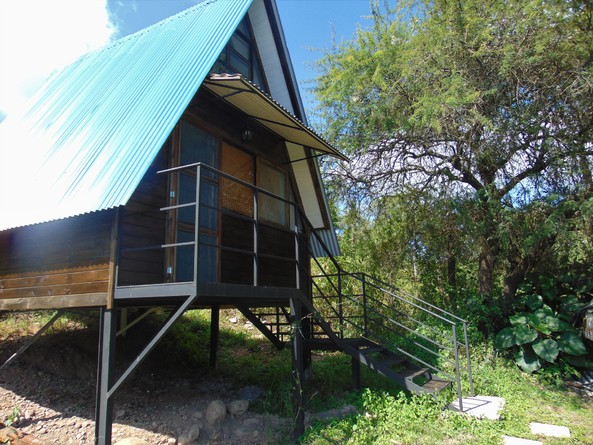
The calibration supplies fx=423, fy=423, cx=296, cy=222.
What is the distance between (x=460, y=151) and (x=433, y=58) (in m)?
2.03

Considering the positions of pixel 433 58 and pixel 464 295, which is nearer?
pixel 433 58

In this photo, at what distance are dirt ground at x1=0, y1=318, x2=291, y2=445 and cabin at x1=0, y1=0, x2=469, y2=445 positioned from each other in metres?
1.23

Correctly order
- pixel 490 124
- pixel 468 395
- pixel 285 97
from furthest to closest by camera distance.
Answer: pixel 285 97
pixel 490 124
pixel 468 395

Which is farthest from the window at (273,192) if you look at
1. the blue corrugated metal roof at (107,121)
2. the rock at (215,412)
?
the rock at (215,412)

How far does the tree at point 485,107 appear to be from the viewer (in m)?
8.07

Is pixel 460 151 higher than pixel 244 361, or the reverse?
pixel 460 151

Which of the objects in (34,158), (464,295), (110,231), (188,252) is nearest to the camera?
(110,231)

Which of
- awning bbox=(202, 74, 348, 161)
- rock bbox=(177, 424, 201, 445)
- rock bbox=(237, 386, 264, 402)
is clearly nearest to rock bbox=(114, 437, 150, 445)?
rock bbox=(177, 424, 201, 445)

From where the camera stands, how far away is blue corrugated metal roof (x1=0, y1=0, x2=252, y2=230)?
4.80 meters

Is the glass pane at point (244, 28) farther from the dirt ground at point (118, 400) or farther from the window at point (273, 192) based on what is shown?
the dirt ground at point (118, 400)

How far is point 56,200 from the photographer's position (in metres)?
5.01

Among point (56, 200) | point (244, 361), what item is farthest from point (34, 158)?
point (244, 361)

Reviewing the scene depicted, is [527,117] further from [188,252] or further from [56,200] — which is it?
[56,200]

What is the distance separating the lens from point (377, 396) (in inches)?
259
